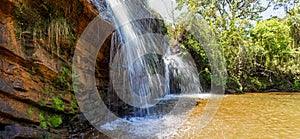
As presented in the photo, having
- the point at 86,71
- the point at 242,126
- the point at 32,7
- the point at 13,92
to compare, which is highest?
the point at 32,7

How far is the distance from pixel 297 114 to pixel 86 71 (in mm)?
4190

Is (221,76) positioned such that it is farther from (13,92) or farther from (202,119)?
(13,92)

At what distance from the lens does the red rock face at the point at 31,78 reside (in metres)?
2.09

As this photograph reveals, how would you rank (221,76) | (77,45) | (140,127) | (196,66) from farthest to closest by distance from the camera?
(196,66) → (221,76) → (140,127) → (77,45)

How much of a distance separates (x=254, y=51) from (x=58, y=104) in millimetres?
9442

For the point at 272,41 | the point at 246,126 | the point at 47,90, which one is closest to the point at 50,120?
the point at 47,90

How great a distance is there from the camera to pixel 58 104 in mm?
2605

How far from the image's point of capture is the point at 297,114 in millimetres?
3791

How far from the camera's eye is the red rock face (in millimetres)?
2094

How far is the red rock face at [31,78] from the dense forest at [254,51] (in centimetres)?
737

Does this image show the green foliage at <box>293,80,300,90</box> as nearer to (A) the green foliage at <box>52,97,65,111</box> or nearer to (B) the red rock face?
(B) the red rock face

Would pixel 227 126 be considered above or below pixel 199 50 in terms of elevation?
below

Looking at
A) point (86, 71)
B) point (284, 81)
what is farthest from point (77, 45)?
point (284, 81)

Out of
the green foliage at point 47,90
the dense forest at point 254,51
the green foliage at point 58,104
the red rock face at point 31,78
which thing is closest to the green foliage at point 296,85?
the dense forest at point 254,51
